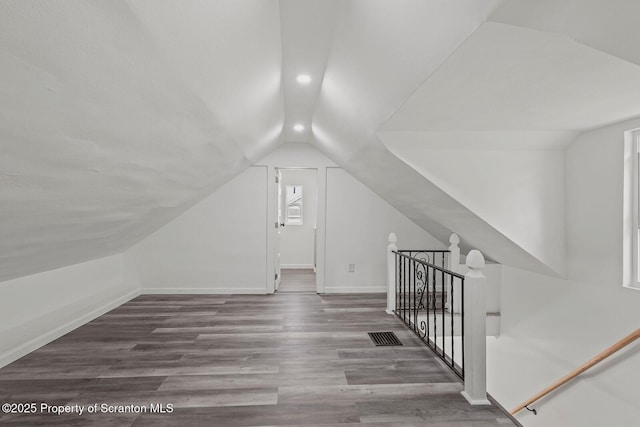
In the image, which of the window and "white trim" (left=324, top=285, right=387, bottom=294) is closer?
"white trim" (left=324, top=285, right=387, bottom=294)

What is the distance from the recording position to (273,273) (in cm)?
525

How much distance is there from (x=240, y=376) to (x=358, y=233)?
322cm

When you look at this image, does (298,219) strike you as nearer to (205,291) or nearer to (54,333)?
(205,291)

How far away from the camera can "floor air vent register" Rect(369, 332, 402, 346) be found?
3.21 metres

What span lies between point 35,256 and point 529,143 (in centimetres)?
426

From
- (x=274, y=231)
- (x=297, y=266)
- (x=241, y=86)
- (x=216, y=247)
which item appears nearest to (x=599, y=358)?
(x=241, y=86)

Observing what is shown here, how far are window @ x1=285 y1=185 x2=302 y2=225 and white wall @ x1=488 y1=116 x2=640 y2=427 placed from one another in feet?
16.6

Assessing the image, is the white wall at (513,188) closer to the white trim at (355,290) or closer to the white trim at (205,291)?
the white trim at (355,290)

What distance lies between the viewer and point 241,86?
222cm

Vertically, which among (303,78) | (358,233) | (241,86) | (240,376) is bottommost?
(240,376)

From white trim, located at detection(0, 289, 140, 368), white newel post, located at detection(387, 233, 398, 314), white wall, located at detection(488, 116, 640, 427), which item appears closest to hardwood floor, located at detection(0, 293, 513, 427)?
white trim, located at detection(0, 289, 140, 368)

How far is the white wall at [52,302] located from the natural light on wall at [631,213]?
509cm

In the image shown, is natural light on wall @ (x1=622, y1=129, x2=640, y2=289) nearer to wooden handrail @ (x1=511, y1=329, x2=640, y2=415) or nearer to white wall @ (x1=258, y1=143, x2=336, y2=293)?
wooden handrail @ (x1=511, y1=329, x2=640, y2=415)

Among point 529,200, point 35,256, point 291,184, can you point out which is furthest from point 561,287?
point 291,184
